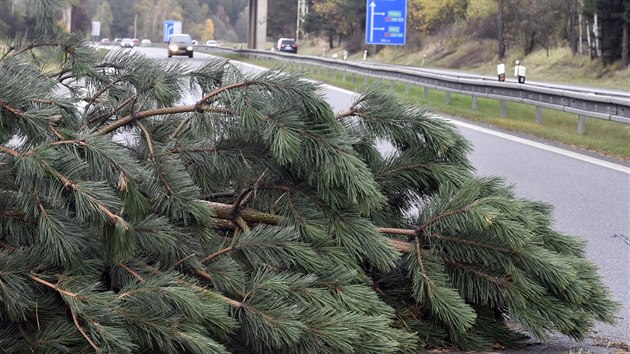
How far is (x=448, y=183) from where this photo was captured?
470cm

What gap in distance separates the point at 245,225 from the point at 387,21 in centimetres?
3946

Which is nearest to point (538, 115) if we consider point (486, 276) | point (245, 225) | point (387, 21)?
point (486, 276)

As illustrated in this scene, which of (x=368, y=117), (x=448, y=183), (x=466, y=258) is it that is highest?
(x=368, y=117)

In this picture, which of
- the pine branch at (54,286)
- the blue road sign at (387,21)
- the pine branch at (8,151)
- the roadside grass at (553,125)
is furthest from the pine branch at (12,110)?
the blue road sign at (387,21)

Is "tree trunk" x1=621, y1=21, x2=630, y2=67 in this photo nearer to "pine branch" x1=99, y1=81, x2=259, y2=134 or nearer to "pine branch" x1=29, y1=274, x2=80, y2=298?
"pine branch" x1=99, y1=81, x2=259, y2=134

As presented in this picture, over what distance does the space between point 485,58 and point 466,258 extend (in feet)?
215

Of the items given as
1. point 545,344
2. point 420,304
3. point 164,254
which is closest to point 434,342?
point 420,304

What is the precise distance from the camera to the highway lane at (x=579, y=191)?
20.7 feet

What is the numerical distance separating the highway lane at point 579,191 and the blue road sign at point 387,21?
82.8 feet

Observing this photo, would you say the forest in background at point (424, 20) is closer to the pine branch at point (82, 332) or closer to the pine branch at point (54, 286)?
the pine branch at point (54, 286)

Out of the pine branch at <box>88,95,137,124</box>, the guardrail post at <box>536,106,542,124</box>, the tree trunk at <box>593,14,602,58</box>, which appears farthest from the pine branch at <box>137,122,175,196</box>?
the tree trunk at <box>593,14,602,58</box>

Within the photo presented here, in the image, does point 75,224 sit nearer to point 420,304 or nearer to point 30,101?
point 30,101

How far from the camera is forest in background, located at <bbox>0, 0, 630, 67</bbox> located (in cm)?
4988

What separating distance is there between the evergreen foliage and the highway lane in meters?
0.36
